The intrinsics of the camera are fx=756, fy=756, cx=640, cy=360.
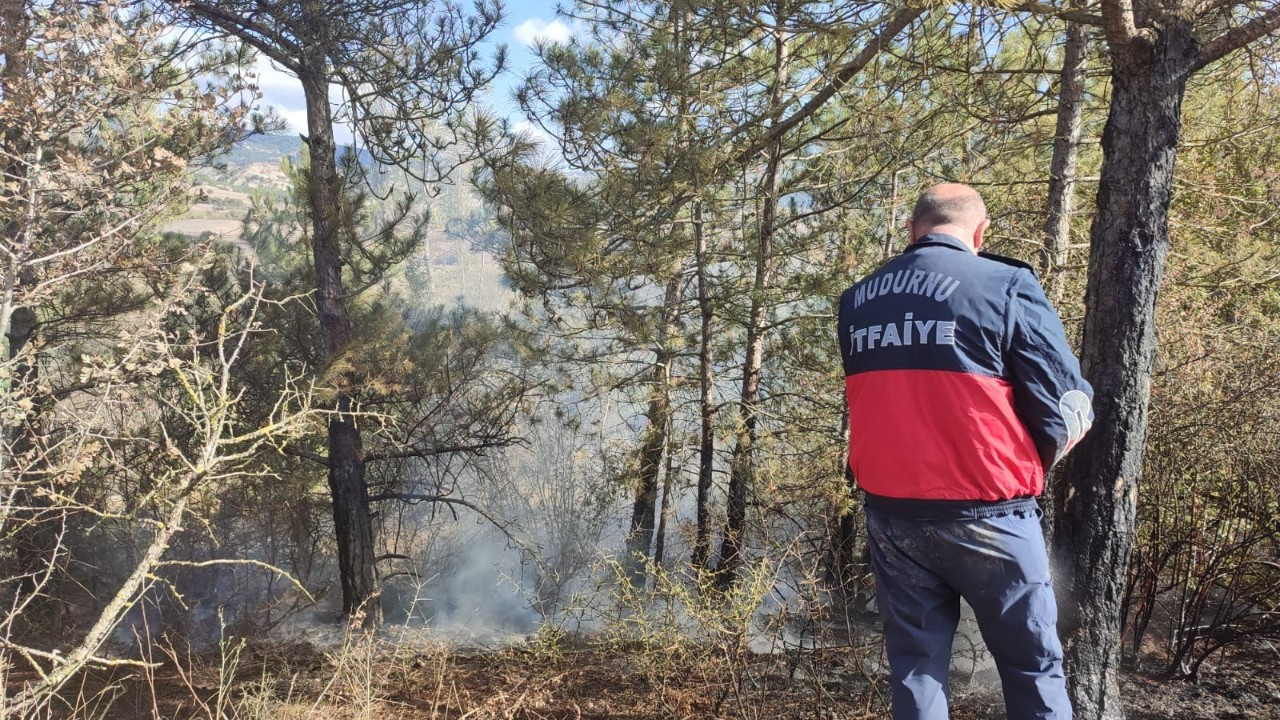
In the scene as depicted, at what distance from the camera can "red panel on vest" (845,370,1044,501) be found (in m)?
2.36

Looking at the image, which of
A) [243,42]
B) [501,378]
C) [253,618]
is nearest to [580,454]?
[501,378]

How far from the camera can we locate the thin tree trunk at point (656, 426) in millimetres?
9273

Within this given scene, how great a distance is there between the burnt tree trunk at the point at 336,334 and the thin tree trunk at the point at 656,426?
332 centimetres

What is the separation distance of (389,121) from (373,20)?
3.39ft

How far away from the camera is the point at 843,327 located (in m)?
2.81

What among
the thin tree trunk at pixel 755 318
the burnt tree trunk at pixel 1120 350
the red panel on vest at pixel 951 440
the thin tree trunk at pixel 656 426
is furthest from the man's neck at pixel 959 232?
the thin tree trunk at pixel 656 426

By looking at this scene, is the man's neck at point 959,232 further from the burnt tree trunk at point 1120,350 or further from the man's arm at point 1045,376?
the burnt tree trunk at point 1120,350

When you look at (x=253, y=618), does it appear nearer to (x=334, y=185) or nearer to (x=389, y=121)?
(x=334, y=185)

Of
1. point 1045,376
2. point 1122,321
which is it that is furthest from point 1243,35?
point 1045,376

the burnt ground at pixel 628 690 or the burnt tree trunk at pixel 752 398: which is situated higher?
the burnt tree trunk at pixel 752 398

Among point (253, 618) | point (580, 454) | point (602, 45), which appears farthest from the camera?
point (580, 454)

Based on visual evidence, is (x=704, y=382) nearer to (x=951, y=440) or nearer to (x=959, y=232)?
(x=959, y=232)

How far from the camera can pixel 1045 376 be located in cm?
238

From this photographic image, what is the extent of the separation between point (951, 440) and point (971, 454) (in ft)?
0.24
